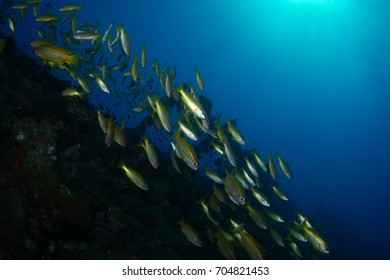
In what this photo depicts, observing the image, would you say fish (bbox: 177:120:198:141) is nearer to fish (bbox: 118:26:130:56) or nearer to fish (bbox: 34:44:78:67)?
fish (bbox: 34:44:78:67)

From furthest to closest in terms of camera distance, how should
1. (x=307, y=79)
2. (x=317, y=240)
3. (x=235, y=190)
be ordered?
(x=307, y=79) < (x=317, y=240) < (x=235, y=190)

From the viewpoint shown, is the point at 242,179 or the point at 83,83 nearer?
the point at 83,83

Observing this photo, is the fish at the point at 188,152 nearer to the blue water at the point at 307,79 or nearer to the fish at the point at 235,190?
the fish at the point at 235,190

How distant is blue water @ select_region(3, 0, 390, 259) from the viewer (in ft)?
202

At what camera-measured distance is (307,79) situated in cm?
12112

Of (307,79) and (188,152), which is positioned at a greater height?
(307,79)

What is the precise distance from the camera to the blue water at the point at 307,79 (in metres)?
61.5

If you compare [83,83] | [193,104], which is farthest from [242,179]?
[83,83]

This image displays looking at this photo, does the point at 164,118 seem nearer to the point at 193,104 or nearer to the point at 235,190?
the point at 193,104

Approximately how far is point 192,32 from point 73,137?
106783mm

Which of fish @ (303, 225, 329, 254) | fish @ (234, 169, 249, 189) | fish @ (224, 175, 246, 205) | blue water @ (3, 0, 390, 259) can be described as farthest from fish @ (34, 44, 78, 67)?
blue water @ (3, 0, 390, 259)

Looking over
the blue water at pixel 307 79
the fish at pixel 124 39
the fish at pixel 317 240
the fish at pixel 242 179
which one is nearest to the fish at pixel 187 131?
the fish at pixel 242 179
